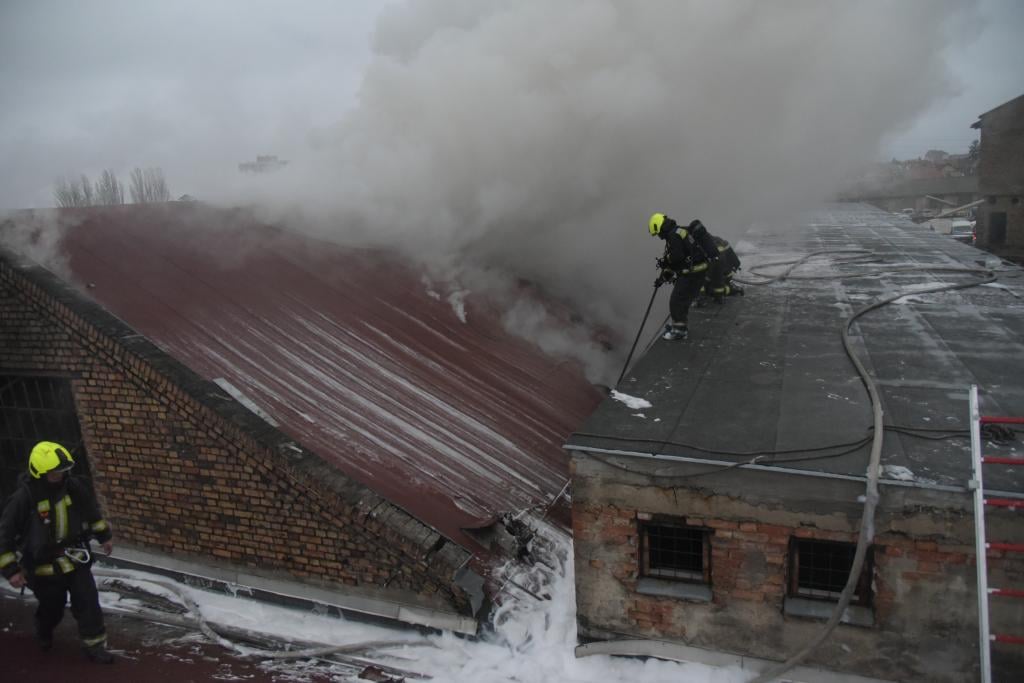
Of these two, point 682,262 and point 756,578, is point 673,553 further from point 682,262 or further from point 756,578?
point 682,262

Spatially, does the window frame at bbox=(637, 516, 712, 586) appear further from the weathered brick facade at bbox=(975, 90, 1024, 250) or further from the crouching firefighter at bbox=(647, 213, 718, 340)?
the weathered brick facade at bbox=(975, 90, 1024, 250)

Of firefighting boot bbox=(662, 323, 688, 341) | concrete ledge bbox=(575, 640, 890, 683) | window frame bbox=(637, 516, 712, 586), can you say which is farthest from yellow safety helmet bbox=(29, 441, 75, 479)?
firefighting boot bbox=(662, 323, 688, 341)

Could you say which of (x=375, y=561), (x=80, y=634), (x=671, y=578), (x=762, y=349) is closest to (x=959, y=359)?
(x=762, y=349)

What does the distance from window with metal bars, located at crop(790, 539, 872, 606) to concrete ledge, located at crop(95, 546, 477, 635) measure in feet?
6.16

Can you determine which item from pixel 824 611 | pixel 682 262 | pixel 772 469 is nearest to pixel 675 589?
pixel 824 611

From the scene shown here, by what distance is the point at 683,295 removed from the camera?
562cm

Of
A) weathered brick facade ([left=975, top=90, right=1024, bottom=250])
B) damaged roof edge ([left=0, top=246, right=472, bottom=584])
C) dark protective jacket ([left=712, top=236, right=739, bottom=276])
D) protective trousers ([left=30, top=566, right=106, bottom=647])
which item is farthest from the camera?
weathered brick facade ([left=975, top=90, right=1024, bottom=250])

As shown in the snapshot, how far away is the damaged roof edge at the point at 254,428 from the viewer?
3986 millimetres

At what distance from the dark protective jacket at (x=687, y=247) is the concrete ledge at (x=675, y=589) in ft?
9.31

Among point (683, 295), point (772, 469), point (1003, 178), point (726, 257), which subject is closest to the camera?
point (772, 469)

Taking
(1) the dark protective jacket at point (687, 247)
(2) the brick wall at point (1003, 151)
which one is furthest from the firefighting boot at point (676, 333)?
(2) the brick wall at point (1003, 151)

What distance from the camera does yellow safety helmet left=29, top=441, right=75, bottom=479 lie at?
3543 mm

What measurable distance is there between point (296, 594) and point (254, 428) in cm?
117

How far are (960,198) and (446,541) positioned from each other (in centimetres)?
4915
